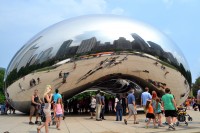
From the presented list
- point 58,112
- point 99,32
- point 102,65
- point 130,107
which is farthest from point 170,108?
point 99,32

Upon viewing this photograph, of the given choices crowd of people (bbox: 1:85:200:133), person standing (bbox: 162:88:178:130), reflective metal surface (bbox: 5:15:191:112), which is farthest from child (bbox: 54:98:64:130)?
reflective metal surface (bbox: 5:15:191:112)

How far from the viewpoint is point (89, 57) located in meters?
15.6

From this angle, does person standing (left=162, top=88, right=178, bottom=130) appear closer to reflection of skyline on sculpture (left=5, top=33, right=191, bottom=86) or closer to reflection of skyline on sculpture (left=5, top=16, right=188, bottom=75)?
reflection of skyline on sculpture (left=5, top=33, right=191, bottom=86)

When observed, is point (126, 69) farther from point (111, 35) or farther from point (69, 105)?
point (69, 105)

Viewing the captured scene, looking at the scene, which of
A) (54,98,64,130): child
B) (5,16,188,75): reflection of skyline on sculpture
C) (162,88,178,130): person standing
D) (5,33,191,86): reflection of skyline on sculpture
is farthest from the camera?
(5,16,188,75): reflection of skyline on sculpture

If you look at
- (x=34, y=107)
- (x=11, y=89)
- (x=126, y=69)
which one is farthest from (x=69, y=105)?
(x=34, y=107)

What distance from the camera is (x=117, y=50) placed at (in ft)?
52.3

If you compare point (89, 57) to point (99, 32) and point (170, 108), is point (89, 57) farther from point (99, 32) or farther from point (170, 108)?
point (170, 108)

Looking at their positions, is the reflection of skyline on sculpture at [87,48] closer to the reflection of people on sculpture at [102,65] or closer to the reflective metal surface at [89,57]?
the reflective metal surface at [89,57]

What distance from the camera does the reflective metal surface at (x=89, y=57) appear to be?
15.7 meters

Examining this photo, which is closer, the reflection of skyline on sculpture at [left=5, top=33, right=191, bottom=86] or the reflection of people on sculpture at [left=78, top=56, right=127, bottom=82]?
the reflection of skyline on sculpture at [left=5, top=33, right=191, bottom=86]

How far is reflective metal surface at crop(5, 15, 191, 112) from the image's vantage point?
15.7 metres

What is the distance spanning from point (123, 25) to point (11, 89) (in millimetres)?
6868

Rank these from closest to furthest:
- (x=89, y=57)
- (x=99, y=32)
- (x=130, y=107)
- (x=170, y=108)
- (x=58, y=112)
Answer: (x=170, y=108) → (x=58, y=112) → (x=130, y=107) → (x=89, y=57) → (x=99, y=32)
